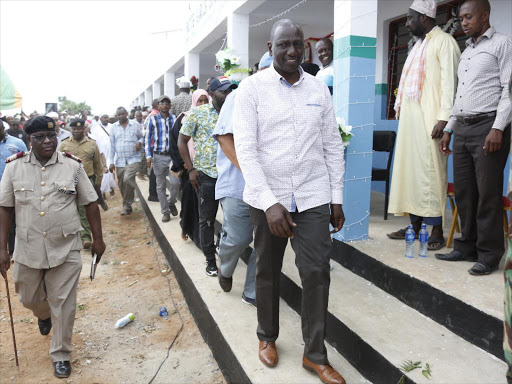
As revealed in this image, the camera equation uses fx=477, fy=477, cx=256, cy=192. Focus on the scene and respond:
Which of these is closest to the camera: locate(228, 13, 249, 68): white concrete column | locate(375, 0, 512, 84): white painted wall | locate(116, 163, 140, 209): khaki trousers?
locate(375, 0, 512, 84): white painted wall

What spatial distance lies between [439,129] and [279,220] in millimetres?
2277

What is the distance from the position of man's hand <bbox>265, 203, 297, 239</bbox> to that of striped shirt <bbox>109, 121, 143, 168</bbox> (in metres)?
7.41

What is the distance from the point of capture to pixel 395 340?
117 inches

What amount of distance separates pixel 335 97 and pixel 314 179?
2.28m

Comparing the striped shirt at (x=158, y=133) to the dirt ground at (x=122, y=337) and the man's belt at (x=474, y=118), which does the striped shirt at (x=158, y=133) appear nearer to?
the dirt ground at (x=122, y=337)

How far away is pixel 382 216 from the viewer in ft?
19.1

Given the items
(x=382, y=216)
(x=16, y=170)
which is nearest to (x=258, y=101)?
(x=16, y=170)

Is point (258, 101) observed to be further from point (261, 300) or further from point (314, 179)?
point (261, 300)

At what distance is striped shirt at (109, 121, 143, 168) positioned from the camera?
9461 mm

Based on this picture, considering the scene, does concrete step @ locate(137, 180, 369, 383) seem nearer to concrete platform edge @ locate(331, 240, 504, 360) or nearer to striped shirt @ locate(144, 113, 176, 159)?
concrete platform edge @ locate(331, 240, 504, 360)

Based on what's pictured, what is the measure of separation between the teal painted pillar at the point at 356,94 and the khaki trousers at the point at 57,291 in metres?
2.45

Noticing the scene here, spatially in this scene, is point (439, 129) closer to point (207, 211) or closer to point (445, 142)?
point (445, 142)

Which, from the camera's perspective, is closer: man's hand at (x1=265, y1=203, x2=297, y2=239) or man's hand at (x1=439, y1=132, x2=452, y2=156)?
man's hand at (x1=265, y1=203, x2=297, y2=239)

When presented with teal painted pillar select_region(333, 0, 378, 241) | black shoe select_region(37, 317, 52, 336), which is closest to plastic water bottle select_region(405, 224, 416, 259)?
teal painted pillar select_region(333, 0, 378, 241)
